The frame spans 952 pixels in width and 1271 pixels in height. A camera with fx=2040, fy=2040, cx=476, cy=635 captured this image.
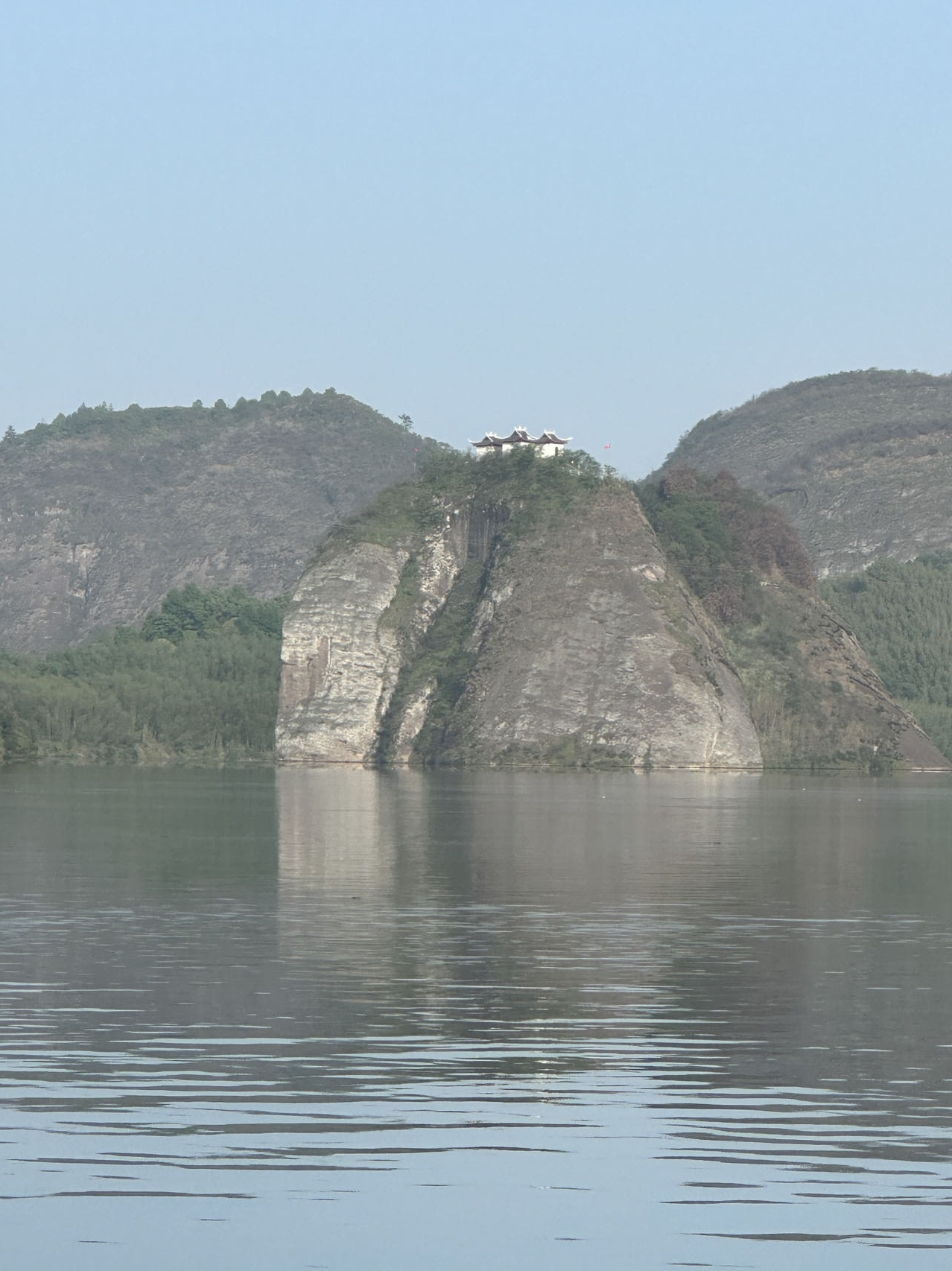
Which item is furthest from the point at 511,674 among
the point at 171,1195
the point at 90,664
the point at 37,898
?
the point at 171,1195

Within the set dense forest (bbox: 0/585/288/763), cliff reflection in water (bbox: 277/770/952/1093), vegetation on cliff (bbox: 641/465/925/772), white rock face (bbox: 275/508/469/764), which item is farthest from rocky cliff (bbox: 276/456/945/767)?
cliff reflection in water (bbox: 277/770/952/1093)

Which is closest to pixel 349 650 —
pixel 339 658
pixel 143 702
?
pixel 339 658

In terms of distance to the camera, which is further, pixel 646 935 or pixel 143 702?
pixel 143 702

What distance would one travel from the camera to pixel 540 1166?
50.9ft

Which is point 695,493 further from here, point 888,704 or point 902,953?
point 902,953

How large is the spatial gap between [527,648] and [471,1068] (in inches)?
5648

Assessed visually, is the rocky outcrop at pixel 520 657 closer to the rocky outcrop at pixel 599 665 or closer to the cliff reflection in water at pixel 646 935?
the rocky outcrop at pixel 599 665

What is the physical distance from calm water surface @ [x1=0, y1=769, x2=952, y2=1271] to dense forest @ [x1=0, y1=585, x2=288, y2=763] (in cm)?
10059

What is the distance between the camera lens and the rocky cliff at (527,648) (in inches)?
6245

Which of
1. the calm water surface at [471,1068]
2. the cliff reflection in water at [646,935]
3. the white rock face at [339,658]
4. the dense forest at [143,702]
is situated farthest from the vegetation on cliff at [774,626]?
the calm water surface at [471,1068]

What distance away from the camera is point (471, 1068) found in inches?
788

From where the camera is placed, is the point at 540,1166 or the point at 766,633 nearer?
the point at 540,1166

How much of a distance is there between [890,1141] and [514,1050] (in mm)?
5473

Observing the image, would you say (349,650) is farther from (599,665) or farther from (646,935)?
(646,935)
